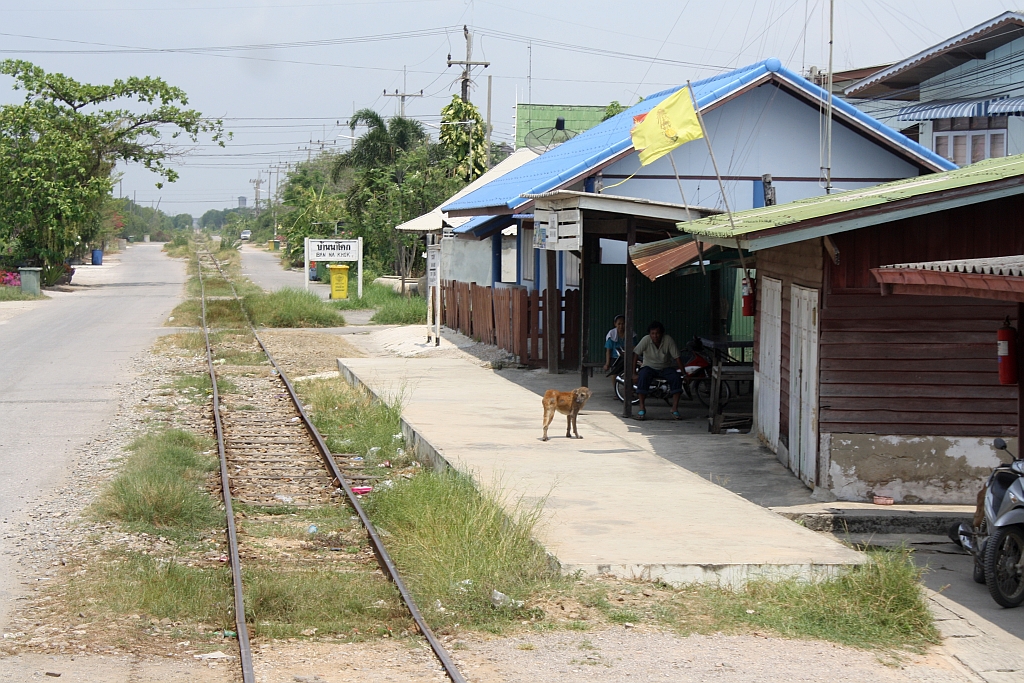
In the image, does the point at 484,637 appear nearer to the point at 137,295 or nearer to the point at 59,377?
the point at 59,377

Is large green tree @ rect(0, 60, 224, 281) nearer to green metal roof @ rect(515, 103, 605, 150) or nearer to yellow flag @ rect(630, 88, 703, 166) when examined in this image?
green metal roof @ rect(515, 103, 605, 150)

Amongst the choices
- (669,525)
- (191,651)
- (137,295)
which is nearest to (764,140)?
(669,525)

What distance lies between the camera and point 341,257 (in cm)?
3928

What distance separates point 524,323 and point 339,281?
21.0 metres

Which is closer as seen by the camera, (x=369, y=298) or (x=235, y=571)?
(x=235, y=571)

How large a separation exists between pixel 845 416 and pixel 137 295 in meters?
37.8

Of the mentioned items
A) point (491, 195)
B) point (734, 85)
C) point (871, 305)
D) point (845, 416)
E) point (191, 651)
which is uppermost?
point (734, 85)

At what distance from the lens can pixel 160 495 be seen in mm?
10070

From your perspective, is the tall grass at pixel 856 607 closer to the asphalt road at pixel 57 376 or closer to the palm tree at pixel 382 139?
the asphalt road at pixel 57 376

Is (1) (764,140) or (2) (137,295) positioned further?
(2) (137,295)

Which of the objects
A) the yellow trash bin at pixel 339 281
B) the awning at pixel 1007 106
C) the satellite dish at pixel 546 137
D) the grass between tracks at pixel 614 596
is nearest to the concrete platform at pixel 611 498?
the grass between tracks at pixel 614 596

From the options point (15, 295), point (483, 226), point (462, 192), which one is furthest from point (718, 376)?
point (15, 295)

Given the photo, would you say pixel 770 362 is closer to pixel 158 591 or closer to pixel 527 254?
pixel 158 591

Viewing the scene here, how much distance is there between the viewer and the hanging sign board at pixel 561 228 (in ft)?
49.6
